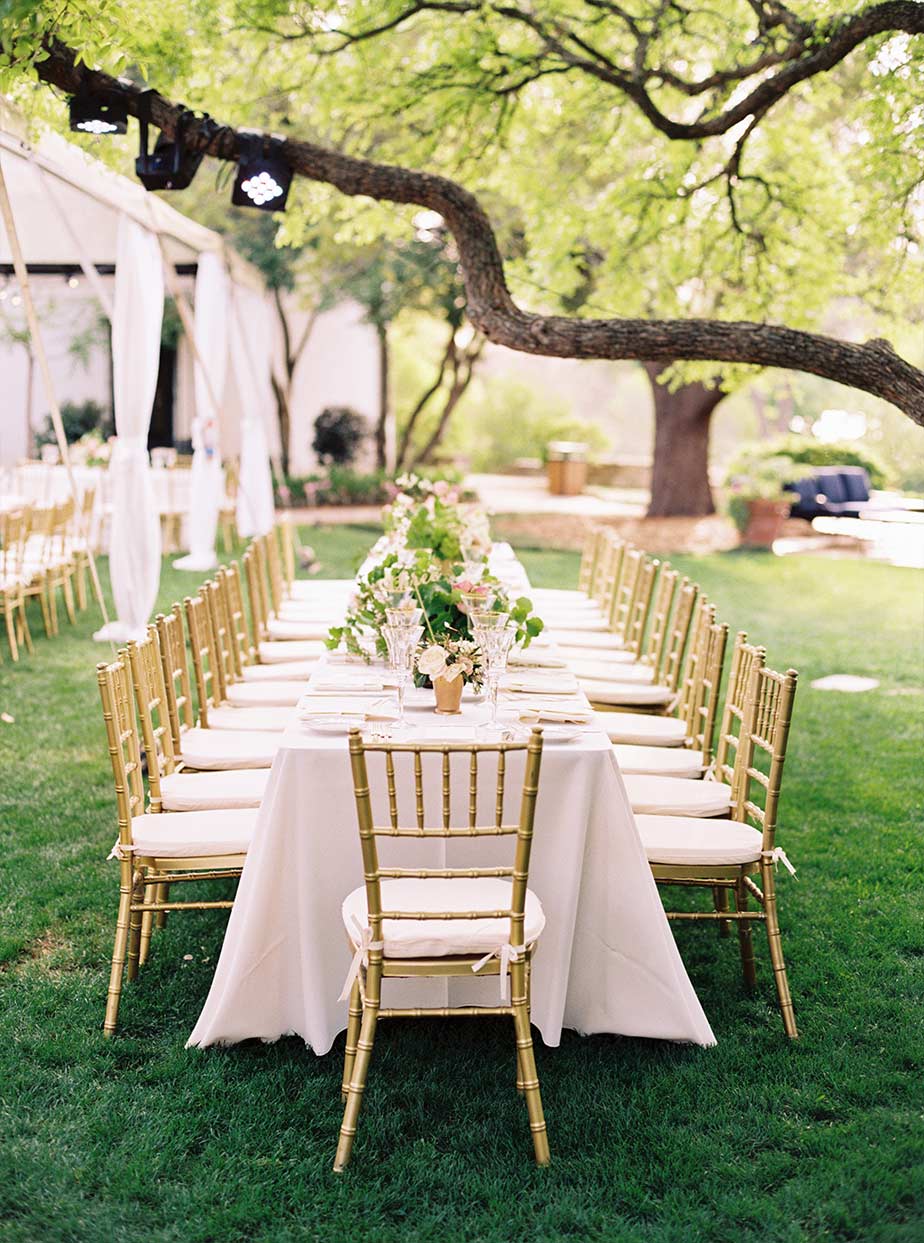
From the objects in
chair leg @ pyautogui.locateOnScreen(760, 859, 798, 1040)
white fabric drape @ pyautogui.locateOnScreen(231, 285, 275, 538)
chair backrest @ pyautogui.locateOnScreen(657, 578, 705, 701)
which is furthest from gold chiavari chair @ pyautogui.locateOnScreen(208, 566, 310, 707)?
white fabric drape @ pyautogui.locateOnScreen(231, 285, 275, 538)

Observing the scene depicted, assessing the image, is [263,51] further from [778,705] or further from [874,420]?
[874,420]

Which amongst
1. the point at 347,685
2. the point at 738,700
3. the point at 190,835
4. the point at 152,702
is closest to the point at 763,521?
the point at 738,700

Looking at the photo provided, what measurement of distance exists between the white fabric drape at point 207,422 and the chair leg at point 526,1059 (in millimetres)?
8526

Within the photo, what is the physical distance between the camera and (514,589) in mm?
5922

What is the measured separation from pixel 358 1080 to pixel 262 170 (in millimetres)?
4410

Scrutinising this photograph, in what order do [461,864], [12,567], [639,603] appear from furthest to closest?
[12,567] < [639,603] < [461,864]

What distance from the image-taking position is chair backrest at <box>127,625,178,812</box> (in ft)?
11.8

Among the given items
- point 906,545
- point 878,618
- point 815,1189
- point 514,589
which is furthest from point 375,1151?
point 906,545

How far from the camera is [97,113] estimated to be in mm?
5453

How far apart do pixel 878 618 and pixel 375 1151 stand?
28.2 ft

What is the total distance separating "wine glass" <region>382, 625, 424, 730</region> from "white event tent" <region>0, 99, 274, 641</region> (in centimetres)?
296

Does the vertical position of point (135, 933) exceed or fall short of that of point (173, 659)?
it falls short

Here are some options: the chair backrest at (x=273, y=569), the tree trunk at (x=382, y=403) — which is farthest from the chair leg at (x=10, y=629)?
the tree trunk at (x=382, y=403)

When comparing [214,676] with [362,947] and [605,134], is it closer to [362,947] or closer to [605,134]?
[362,947]
